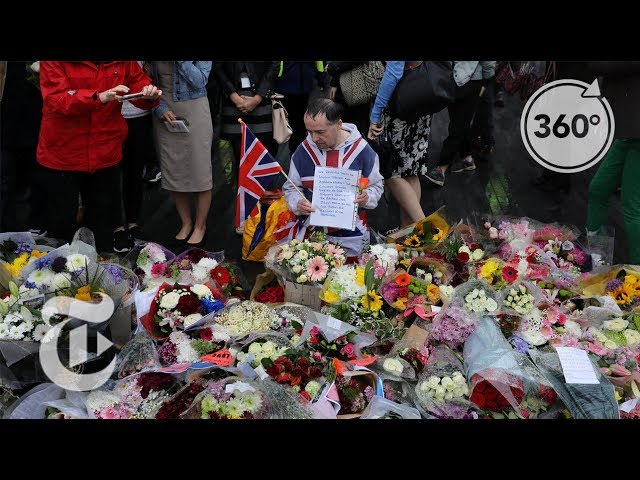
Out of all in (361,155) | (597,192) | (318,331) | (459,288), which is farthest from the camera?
(597,192)

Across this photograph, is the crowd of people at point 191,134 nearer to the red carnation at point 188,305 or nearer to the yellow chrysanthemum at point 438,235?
the yellow chrysanthemum at point 438,235

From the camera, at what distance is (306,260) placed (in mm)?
3402

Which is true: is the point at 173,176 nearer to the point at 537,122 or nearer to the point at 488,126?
the point at 537,122

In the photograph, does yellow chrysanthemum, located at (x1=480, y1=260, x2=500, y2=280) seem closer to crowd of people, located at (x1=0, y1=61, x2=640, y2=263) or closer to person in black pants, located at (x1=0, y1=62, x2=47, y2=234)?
crowd of people, located at (x1=0, y1=61, x2=640, y2=263)

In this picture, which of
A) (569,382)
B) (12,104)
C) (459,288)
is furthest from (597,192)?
(12,104)

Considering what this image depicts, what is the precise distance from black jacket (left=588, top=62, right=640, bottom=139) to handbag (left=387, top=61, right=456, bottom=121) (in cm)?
95

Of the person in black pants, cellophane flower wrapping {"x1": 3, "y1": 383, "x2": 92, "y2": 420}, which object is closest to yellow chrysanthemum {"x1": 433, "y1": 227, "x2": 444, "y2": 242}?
cellophane flower wrapping {"x1": 3, "y1": 383, "x2": 92, "y2": 420}

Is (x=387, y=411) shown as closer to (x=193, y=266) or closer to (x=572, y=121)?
(x=193, y=266)

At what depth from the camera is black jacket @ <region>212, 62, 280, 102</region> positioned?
4.63m

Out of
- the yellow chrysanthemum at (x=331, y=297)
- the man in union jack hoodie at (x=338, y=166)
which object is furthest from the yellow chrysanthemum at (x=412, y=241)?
the yellow chrysanthemum at (x=331, y=297)

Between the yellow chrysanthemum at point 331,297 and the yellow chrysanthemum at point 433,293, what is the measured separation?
465 millimetres

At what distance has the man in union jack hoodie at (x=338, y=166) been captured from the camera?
3.70 meters
